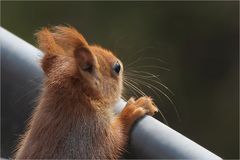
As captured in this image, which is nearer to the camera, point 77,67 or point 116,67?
point 77,67

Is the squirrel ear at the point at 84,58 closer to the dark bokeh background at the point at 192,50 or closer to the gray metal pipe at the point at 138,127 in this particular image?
the gray metal pipe at the point at 138,127

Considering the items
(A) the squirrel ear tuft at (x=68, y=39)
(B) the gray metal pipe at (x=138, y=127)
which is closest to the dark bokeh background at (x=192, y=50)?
(B) the gray metal pipe at (x=138, y=127)

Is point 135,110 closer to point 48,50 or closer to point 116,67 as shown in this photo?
point 116,67

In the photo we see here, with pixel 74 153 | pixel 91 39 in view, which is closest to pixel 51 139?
pixel 74 153

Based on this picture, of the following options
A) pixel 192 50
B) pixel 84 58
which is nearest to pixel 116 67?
pixel 84 58

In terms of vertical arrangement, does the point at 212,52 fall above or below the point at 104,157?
above

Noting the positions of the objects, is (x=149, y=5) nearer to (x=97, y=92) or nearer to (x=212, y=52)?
(x=212, y=52)

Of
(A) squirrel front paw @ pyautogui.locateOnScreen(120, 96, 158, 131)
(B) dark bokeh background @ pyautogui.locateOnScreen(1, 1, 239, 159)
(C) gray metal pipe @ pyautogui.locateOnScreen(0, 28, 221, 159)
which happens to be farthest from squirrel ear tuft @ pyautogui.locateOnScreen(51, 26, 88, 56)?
(B) dark bokeh background @ pyautogui.locateOnScreen(1, 1, 239, 159)
